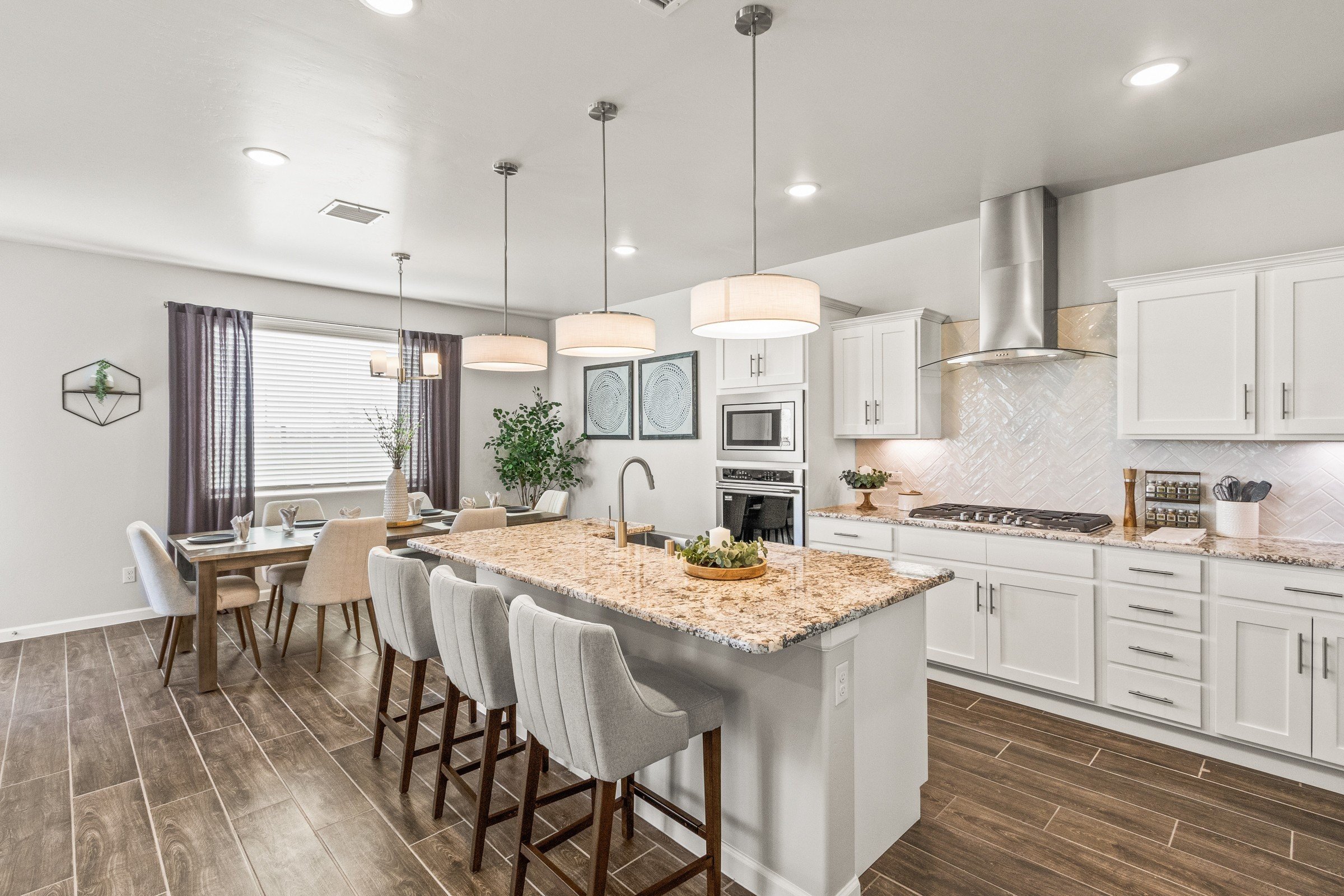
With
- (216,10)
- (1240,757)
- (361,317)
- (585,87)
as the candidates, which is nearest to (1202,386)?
(1240,757)

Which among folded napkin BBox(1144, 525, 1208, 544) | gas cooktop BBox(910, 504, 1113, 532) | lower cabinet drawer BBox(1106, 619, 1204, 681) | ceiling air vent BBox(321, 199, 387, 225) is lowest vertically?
lower cabinet drawer BBox(1106, 619, 1204, 681)

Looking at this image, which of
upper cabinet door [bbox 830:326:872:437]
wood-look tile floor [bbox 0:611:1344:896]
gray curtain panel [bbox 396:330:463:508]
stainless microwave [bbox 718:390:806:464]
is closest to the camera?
wood-look tile floor [bbox 0:611:1344:896]

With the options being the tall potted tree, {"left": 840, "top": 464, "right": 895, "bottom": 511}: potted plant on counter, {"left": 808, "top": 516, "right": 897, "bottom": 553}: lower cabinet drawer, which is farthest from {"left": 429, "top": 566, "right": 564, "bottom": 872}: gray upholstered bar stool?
the tall potted tree

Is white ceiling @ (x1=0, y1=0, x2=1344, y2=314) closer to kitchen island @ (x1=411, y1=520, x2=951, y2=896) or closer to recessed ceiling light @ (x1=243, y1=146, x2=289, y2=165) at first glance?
recessed ceiling light @ (x1=243, y1=146, x2=289, y2=165)

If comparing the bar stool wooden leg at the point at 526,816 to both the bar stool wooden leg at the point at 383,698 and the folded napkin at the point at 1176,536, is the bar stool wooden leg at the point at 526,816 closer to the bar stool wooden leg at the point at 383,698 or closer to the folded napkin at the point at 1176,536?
the bar stool wooden leg at the point at 383,698

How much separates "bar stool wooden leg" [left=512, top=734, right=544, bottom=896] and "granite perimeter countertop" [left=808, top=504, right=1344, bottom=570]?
8.13 feet

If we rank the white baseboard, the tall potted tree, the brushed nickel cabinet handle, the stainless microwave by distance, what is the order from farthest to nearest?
the tall potted tree, the white baseboard, the stainless microwave, the brushed nickel cabinet handle

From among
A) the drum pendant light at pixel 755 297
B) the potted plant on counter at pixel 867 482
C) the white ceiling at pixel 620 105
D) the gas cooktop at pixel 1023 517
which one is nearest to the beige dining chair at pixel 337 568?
the white ceiling at pixel 620 105

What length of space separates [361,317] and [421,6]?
174 inches

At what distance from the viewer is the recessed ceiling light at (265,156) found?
2.93 m

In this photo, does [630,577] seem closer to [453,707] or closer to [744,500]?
[453,707]

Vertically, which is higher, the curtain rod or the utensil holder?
the curtain rod

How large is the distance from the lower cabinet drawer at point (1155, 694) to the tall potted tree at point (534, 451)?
5.01m

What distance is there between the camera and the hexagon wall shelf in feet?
14.8
